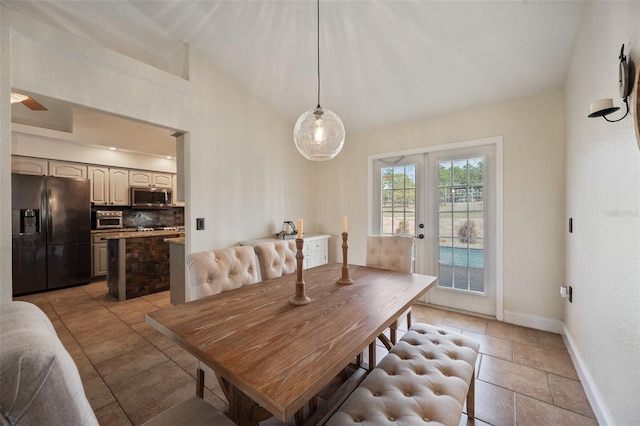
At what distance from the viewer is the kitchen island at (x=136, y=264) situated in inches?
146

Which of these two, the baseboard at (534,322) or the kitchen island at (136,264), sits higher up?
the kitchen island at (136,264)

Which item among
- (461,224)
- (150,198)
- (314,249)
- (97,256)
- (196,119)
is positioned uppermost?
(196,119)

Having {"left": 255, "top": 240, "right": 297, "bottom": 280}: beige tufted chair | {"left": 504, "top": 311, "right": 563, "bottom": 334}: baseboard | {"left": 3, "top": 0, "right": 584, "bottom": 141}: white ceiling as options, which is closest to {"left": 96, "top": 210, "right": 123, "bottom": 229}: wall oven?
{"left": 3, "top": 0, "right": 584, "bottom": 141}: white ceiling

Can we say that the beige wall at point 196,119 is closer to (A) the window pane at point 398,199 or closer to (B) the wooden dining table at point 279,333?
(A) the window pane at point 398,199

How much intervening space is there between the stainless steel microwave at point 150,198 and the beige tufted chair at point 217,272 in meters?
4.63

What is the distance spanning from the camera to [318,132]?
6.40ft

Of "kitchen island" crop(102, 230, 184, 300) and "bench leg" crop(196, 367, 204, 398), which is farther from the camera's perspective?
"kitchen island" crop(102, 230, 184, 300)

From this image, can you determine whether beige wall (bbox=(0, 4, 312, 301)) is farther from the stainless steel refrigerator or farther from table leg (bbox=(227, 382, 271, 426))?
the stainless steel refrigerator

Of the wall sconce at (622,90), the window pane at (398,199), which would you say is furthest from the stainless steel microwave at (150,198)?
the wall sconce at (622,90)

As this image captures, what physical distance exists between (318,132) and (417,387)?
5.36ft

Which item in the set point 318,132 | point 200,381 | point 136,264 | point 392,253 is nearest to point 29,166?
point 136,264

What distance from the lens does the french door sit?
2.98 m

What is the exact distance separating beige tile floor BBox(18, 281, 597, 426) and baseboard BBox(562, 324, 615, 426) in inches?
1.7

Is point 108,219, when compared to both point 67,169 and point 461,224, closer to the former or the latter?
point 67,169
